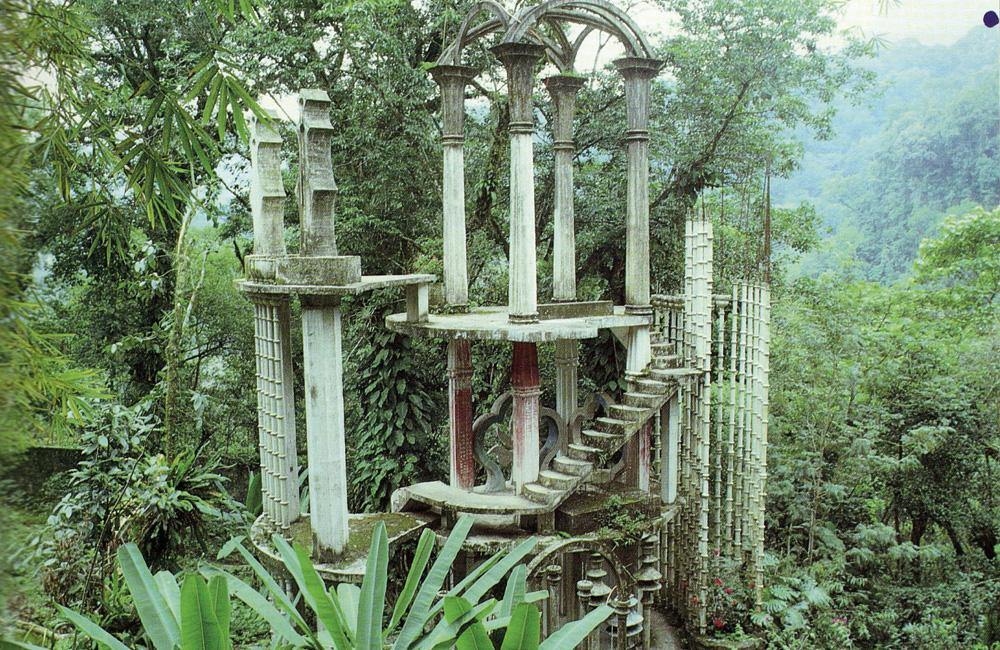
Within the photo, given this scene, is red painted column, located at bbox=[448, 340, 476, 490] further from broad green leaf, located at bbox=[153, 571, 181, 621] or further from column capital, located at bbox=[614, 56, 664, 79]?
broad green leaf, located at bbox=[153, 571, 181, 621]

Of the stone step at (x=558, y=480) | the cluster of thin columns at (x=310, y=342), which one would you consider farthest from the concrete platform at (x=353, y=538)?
the stone step at (x=558, y=480)

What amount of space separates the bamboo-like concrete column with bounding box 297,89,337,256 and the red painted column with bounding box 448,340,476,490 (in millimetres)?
1957

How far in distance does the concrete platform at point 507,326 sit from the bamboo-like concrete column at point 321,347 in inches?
47.6

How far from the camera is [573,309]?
7641mm

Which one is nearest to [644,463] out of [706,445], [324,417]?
[706,445]

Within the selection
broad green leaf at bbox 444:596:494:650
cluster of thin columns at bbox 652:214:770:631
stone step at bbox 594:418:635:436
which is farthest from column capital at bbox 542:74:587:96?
broad green leaf at bbox 444:596:494:650

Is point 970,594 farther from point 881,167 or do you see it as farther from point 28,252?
point 881,167

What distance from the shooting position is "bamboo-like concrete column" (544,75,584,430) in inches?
321

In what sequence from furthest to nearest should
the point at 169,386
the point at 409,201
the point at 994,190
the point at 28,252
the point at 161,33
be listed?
the point at 994,190, the point at 161,33, the point at 409,201, the point at 169,386, the point at 28,252

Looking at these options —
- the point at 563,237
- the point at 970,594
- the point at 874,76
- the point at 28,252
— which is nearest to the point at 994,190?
the point at 874,76

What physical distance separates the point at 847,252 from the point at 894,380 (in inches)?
315

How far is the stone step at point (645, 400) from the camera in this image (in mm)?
6820

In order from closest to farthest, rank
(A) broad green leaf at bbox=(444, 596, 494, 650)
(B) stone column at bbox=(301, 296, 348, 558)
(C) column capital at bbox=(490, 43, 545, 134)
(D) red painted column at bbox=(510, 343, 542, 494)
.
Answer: (A) broad green leaf at bbox=(444, 596, 494, 650) → (B) stone column at bbox=(301, 296, 348, 558) → (C) column capital at bbox=(490, 43, 545, 134) → (D) red painted column at bbox=(510, 343, 542, 494)

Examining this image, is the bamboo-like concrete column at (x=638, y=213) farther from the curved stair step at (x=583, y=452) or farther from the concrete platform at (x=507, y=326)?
the curved stair step at (x=583, y=452)
